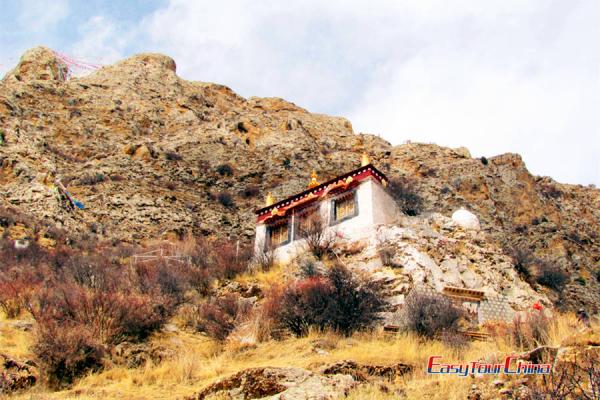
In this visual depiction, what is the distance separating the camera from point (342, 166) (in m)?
50.1

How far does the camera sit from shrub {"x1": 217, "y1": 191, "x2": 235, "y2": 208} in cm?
4381

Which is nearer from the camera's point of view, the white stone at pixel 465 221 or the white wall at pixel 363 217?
the white wall at pixel 363 217

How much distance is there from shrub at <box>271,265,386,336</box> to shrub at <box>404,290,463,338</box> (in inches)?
47.3

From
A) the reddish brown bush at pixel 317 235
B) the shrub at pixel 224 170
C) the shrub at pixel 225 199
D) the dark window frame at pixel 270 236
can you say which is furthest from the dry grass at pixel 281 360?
the shrub at pixel 224 170

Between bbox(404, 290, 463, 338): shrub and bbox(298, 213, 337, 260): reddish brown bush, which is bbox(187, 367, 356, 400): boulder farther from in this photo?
bbox(298, 213, 337, 260): reddish brown bush

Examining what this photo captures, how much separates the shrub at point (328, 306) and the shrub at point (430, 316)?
3.94ft

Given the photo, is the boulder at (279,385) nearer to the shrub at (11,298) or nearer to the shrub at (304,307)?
the shrub at (304,307)

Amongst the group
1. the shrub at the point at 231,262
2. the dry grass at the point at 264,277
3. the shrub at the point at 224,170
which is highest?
the shrub at the point at 224,170

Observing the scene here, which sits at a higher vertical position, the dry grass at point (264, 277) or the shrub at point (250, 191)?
the shrub at point (250, 191)

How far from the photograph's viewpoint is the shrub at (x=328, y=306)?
16.8 metres

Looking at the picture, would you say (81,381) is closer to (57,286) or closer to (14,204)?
(57,286)

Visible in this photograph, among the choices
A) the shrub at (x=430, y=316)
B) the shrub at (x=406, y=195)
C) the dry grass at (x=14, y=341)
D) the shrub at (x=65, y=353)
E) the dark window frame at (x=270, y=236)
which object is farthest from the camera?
the shrub at (x=406, y=195)

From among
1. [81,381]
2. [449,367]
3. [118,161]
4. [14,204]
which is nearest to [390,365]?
[449,367]

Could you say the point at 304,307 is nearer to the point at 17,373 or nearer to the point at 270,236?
the point at 17,373
